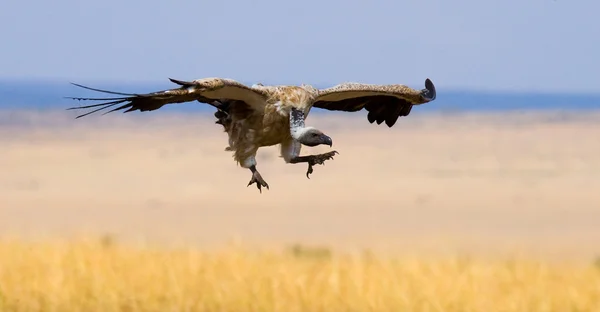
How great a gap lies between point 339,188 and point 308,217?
26.4ft

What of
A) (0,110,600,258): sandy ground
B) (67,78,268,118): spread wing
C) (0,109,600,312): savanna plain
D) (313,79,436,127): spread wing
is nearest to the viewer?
(67,78,268,118): spread wing

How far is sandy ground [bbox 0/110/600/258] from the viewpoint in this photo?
39284 mm

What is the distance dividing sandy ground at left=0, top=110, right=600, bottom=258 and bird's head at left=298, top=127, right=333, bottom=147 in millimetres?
6104

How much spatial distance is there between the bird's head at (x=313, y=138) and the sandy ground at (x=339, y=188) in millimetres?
6104

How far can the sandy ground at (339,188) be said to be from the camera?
39.3m

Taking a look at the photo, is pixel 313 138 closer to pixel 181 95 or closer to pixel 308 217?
pixel 181 95

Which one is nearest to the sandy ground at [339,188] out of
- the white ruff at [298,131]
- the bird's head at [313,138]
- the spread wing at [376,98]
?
the spread wing at [376,98]

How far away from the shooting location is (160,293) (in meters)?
16.2

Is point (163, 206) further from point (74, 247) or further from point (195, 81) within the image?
point (195, 81)

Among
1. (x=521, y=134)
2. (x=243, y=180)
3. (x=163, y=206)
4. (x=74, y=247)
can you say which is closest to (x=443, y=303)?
(x=74, y=247)

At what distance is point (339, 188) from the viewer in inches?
Answer: 2120

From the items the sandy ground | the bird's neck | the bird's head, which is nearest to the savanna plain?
the sandy ground

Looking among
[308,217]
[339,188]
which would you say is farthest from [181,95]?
[339,188]

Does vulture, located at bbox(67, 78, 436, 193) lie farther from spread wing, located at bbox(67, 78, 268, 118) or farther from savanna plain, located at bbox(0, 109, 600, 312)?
savanna plain, located at bbox(0, 109, 600, 312)
